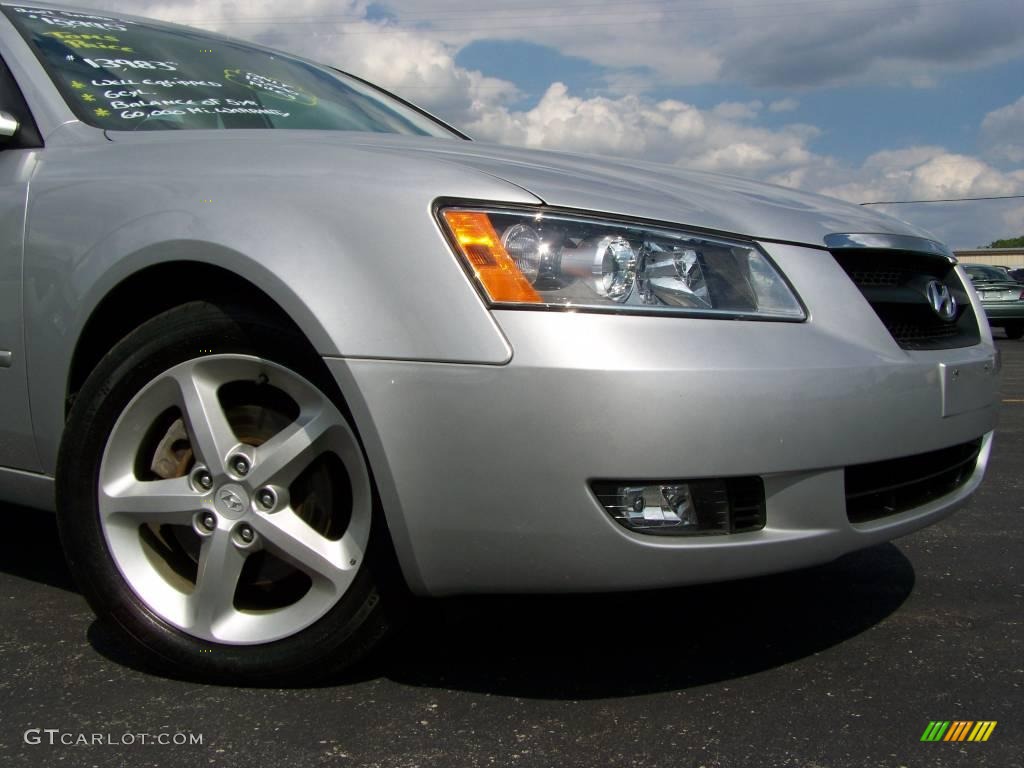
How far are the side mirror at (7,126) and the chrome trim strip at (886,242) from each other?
1.96 meters

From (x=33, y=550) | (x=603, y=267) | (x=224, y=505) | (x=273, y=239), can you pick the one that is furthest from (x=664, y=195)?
(x=33, y=550)

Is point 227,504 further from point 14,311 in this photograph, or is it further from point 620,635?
point 620,635

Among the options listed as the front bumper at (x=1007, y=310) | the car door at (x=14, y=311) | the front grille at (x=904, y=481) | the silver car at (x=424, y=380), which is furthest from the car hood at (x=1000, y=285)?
the car door at (x=14, y=311)

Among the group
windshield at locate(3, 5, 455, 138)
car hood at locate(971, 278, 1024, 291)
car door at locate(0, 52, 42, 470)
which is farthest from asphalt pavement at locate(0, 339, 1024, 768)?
car hood at locate(971, 278, 1024, 291)

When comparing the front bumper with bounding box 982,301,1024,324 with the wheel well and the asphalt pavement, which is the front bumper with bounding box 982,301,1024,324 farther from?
the wheel well

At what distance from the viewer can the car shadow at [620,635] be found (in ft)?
Result: 7.15

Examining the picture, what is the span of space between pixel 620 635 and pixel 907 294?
1.04 meters

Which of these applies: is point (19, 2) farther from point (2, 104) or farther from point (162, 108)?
point (162, 108)

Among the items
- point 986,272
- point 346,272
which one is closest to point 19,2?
point 346,272

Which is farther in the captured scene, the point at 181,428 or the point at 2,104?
the point at 2,104

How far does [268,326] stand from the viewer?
2080 mm

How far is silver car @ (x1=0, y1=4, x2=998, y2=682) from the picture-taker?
73.4 inches

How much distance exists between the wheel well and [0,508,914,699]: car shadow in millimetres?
618

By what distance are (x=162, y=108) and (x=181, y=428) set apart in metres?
0.94
